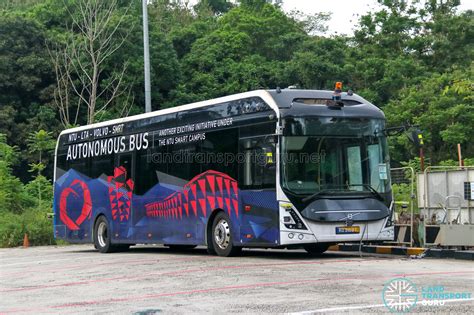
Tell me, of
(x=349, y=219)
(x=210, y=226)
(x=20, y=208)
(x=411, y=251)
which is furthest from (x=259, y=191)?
(x=20, y=208)

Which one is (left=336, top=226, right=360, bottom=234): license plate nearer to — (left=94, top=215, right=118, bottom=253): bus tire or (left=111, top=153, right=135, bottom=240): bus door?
(left=111, top=153, right=135, bottom=240): bus door

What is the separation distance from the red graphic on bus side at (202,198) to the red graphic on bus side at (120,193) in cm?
140

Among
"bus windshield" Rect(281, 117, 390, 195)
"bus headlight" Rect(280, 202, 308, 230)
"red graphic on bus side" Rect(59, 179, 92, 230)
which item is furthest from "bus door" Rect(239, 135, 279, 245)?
"red graphic on bus side" Rect(59, 179, 92, 230)

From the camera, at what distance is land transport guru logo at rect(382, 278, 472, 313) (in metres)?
9.01

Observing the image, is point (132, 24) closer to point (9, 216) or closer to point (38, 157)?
point (38, 157)

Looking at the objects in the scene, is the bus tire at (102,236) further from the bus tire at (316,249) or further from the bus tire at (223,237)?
the bus tire at (316,249)

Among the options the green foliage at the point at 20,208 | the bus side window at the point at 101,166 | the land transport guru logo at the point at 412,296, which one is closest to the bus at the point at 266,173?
the bus side window at the point at 101,166

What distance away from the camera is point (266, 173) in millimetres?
15438

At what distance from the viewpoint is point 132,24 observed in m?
45.5

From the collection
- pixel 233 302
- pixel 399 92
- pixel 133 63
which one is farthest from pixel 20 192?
pixel 233 302

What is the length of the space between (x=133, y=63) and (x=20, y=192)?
12980 millimetres

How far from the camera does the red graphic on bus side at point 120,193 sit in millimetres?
20266

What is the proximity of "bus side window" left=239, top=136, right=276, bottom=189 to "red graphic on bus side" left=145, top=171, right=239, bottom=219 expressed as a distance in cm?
41

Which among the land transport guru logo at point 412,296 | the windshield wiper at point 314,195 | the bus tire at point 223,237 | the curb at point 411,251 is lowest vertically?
the land transport guru logo at point 412,296
